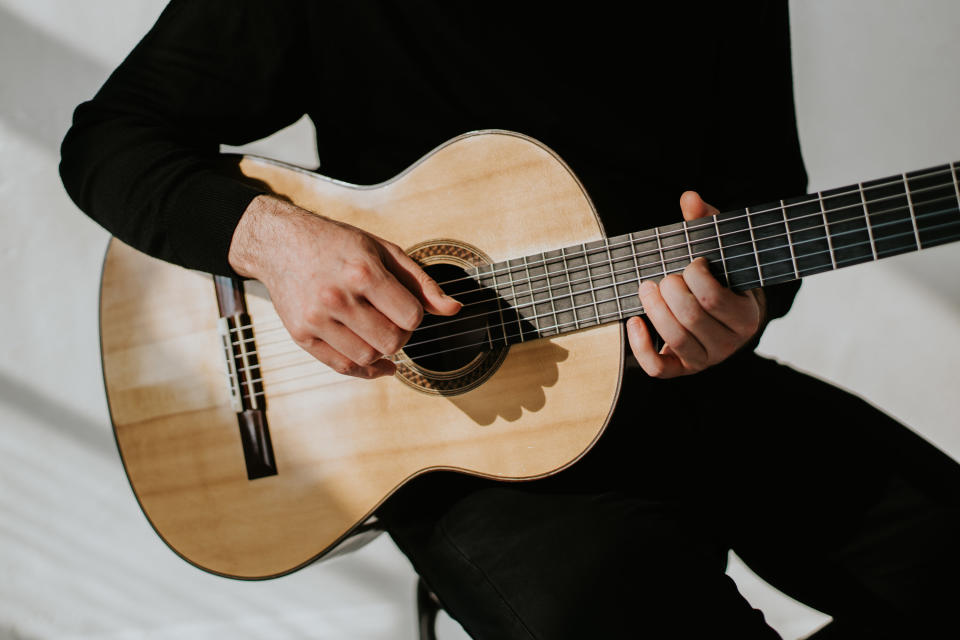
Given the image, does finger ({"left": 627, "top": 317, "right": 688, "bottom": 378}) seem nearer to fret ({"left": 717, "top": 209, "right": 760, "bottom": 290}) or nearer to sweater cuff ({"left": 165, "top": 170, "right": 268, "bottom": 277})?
fret ({"left": 717, "top": 209, "right": 760, "bottom": 290})

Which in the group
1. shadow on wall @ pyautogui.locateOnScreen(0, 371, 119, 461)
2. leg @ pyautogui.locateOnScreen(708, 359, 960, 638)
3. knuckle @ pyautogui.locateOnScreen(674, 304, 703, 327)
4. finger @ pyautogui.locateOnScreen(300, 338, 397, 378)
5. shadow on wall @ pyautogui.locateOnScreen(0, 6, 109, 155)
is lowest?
leg @ pyautogui.locateOnScreen(708, 359, 960, 638)

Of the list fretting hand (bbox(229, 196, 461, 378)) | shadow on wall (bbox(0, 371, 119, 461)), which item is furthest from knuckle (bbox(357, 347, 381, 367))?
shadow on wall (bbox(0, 371, 119, 461))

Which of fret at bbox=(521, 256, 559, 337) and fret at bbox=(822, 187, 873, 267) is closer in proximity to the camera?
fret at bbox=(822, 187, 873, 267)

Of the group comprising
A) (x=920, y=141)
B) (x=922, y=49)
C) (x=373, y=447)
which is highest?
(x=922, y=49)

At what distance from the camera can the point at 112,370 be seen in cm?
113

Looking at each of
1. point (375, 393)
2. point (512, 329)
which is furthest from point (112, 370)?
point (512, 329)

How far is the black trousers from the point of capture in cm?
90

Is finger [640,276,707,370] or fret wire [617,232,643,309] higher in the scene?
fret wire [617,232,643,309]

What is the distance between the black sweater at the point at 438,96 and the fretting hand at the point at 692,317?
202mm

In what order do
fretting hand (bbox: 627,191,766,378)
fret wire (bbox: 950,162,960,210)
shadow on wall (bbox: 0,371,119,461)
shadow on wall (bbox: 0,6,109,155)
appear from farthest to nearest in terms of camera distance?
shadow on wall (bbox: 0,371,119,461)
shadow on wall (bbox: 0,6,109,155)
fretting hand (bbox: 627,191,766,378)
fret wire (bbox: 950,162,960,210)

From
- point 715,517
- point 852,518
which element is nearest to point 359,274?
point 715,517

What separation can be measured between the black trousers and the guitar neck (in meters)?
0.21

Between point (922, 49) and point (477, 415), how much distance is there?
172 cm

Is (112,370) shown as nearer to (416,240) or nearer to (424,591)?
(416,240)
